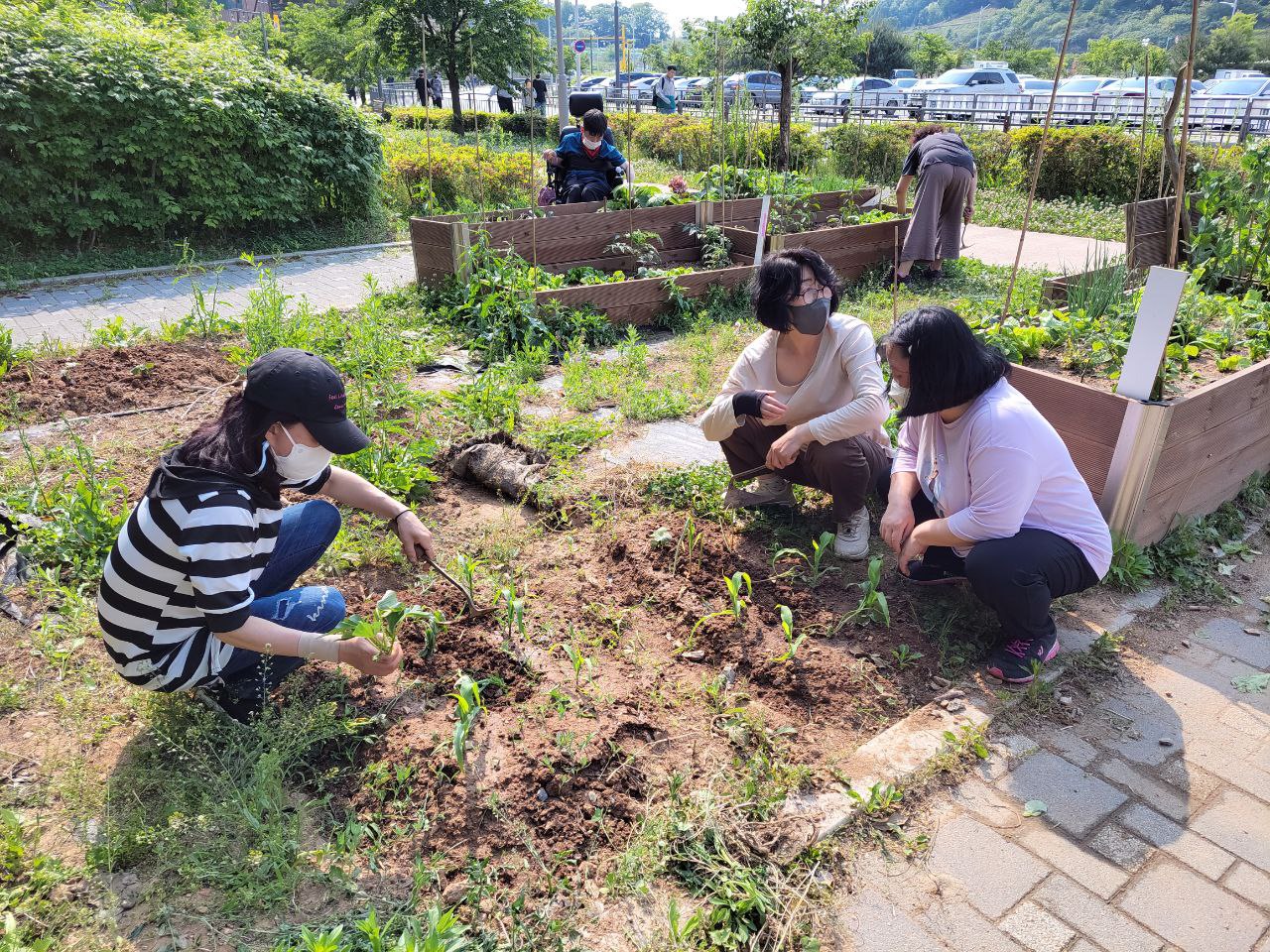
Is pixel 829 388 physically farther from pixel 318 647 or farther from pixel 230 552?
pixel 230 552

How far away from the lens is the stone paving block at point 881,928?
206 centimetres

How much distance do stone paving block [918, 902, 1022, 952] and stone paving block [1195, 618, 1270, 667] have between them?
180 cm

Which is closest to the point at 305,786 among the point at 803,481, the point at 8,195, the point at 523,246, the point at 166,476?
the point at 166,476

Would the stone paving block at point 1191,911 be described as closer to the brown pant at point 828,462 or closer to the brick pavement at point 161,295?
the brown pant at point 828,462

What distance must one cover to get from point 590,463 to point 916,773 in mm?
2480

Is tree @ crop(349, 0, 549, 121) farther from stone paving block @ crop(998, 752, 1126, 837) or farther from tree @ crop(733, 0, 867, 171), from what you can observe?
stone paving block @ crop(998, 752, 1126, 837)

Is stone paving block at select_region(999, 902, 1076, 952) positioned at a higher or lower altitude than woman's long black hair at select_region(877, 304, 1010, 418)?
lower

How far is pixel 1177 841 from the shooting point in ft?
7.73

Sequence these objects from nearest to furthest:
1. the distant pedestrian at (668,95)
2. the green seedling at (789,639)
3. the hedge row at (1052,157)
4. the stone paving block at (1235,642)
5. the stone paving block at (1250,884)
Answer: the stone paving block at (1250,884), the green seedling at (789,639), the stone paving block at (1235,642), the hedge row at (1052,157), the distant pedestrian at (668,95)

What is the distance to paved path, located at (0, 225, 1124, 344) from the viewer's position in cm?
691

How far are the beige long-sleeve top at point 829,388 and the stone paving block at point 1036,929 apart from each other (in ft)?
6.07

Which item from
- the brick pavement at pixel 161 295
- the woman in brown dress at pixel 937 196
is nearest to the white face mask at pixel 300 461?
the brick pavement at pixel 161 295

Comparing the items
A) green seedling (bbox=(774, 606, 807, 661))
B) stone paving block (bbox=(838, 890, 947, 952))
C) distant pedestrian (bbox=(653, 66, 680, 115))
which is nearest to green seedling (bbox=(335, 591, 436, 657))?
green seedling (bbox=(774, 606, 807, 661))

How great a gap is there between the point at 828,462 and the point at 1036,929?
189 centimetres
